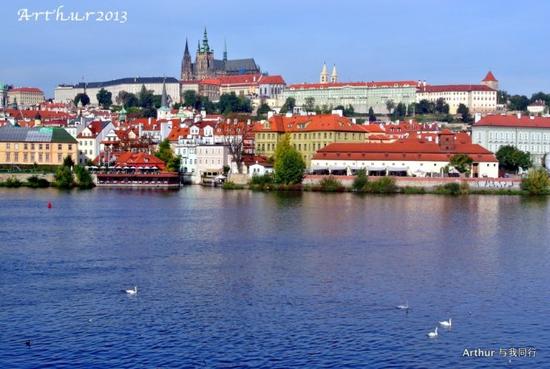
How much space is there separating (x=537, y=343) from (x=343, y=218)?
15.0 m

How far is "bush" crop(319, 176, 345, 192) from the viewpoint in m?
41.3

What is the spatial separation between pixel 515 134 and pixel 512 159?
4.68 m

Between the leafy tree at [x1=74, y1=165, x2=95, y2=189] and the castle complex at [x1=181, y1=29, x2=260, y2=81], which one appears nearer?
the leafy tree at [x1=74, y1=165, x2=95, y2=189]

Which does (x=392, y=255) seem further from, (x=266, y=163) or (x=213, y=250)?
(x=266, y=163)

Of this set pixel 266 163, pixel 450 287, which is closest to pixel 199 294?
pixel 450 287

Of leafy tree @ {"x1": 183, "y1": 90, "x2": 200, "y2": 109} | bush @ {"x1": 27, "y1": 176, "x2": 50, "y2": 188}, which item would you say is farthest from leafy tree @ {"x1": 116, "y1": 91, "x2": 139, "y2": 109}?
bush @ {"x1": 27, "y1": 176, "x2": 50, "y2": 188}

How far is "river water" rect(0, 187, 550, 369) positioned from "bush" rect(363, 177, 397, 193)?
1116cm

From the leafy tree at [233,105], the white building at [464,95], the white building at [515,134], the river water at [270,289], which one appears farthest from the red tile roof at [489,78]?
the river water at [270,289]

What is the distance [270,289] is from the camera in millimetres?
16625

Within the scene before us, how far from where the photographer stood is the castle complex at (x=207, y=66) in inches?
5187

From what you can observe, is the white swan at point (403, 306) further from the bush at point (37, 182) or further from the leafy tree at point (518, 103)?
the leafy tree at point (518, 103)

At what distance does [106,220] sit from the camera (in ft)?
89.2

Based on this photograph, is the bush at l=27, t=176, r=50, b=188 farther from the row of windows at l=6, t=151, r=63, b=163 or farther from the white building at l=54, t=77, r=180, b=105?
the white building at l=54, t=77, r=180, b=105

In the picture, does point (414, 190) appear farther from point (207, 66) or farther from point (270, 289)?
point (207, 66)
